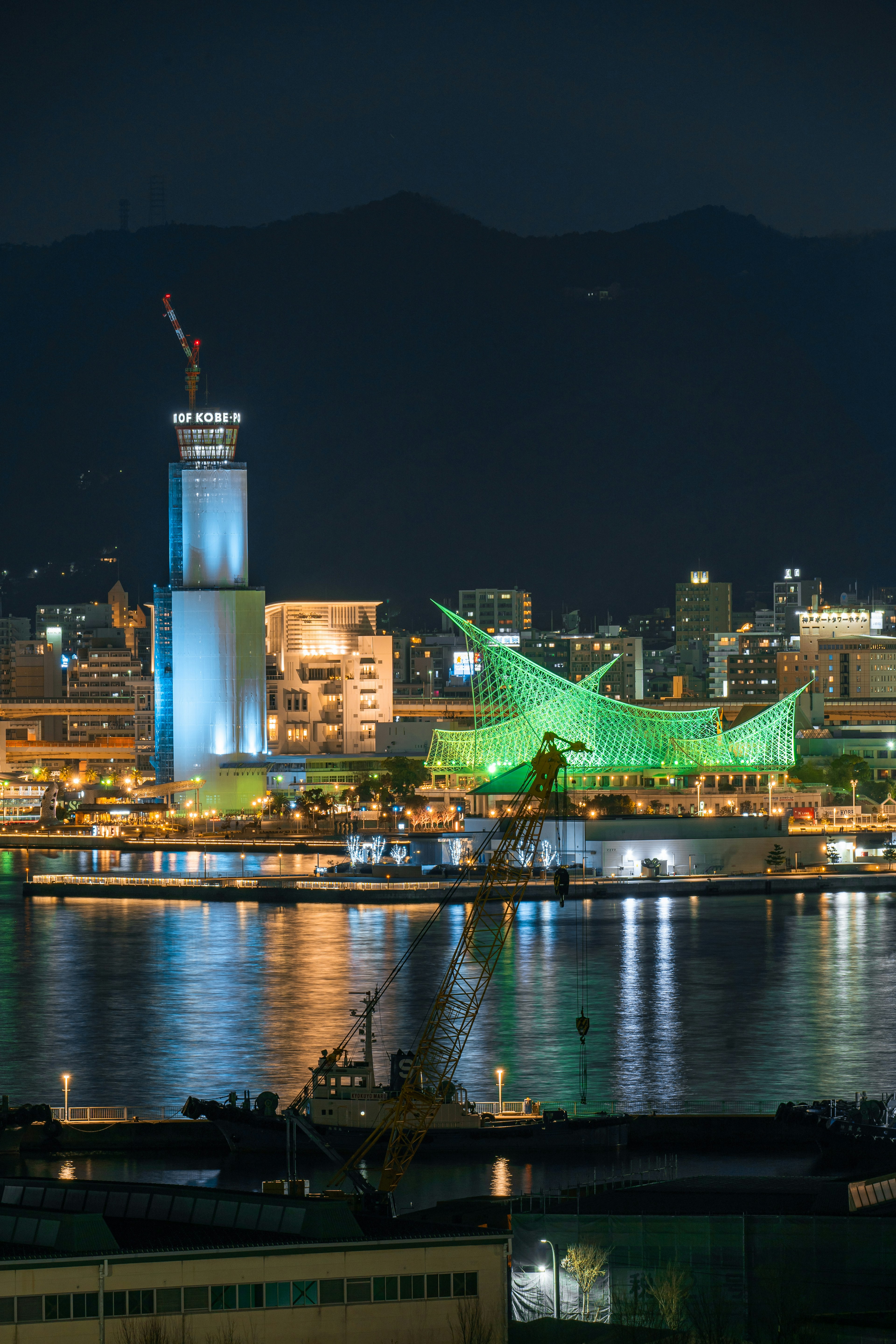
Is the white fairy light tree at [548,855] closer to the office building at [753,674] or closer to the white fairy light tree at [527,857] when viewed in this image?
the white fairy light tree at [527,857]

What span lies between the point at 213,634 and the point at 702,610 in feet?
183

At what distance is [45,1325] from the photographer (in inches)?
352

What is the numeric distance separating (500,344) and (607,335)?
9701mm

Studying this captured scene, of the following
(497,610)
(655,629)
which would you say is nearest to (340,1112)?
(497,610)

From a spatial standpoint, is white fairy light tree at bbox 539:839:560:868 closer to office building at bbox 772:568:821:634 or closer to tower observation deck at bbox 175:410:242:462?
tower observation deck at bbox 175:410:242:462

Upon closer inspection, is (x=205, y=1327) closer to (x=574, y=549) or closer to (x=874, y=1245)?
(x=874, y=1245)

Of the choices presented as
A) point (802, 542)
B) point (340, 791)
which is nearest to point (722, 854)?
point (340, 791)

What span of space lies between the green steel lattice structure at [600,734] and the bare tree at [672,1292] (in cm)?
3552

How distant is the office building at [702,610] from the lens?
336 feet

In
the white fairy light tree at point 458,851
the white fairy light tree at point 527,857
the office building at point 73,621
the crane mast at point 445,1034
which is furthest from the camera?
the office building at point 73,621

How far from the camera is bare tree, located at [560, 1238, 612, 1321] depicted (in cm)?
1074

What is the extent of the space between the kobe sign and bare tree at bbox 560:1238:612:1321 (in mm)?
41390

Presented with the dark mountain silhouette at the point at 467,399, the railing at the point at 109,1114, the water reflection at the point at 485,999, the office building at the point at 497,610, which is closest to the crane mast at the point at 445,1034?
the water reflection at the point at 485,999

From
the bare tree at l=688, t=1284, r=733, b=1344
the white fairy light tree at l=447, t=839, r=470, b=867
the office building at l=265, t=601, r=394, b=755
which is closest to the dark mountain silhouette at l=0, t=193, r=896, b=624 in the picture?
the office building at l=265, t=601, r=394, b=755
